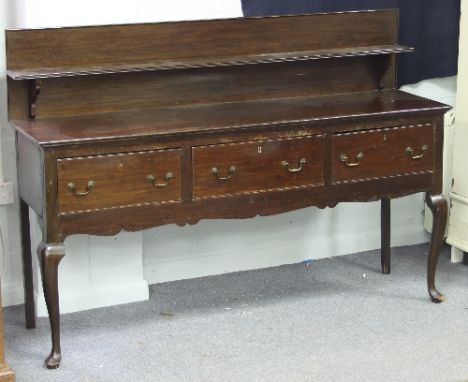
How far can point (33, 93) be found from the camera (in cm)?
382

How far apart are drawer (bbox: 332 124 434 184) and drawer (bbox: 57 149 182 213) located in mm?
680

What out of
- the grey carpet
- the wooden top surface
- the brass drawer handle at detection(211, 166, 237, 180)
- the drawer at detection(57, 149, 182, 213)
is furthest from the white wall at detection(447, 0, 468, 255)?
the drawer at detection(57, 149, 182, 213)

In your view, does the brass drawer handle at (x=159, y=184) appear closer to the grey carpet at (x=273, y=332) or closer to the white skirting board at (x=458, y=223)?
the grey carpet at (x=273, y=332)

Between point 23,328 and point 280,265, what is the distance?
4.29 ft

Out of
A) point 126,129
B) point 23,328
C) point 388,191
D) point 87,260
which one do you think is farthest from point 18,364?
point 388,191

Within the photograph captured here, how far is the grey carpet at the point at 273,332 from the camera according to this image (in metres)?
3.69

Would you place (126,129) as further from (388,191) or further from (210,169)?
(388,191)

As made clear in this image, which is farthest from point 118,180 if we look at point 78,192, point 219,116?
point 219,116

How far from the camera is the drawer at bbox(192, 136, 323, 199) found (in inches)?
147

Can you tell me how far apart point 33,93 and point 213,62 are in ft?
2.39

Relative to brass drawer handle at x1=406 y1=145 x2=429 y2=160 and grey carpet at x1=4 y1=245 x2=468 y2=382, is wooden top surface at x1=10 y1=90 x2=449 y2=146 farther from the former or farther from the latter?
grey carpet at x1=4 y1=245 x2=468 y2=382

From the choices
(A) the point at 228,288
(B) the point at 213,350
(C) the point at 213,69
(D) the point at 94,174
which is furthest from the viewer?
(A) the point at 228,288

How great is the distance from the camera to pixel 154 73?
4.04 meters

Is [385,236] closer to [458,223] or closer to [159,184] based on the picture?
[458,223]
